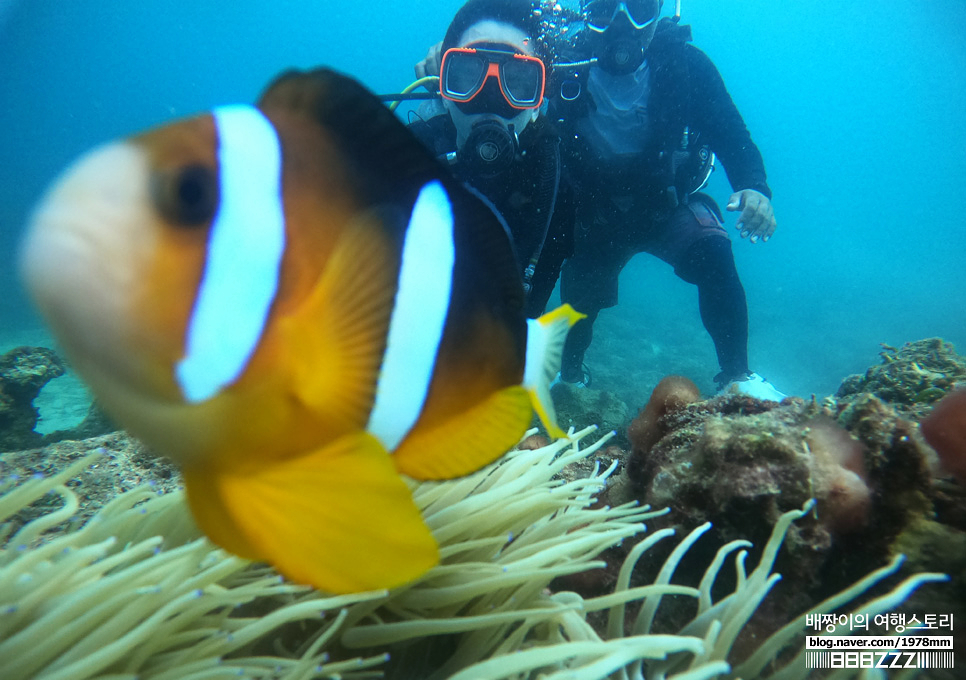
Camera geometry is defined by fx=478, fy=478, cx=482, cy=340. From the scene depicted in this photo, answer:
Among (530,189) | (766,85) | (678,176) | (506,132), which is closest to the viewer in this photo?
(506,132)

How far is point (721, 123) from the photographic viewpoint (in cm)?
540

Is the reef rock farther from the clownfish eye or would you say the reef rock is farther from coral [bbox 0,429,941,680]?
the clownfish eye

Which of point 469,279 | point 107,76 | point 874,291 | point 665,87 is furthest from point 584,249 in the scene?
point 107,76

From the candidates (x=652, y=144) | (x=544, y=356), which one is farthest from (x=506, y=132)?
(x=544, y=356)

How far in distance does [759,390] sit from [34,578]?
4956 millimetres

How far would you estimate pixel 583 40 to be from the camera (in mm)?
5625

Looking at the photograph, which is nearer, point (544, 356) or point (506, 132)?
point (544, 356)

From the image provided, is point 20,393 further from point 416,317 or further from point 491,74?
point 416,317

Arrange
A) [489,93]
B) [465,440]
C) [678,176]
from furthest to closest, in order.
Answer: [678,176] → [489,93] → [465,440]

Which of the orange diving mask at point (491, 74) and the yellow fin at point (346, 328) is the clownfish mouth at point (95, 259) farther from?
the orange diving mask at point (491, 74)

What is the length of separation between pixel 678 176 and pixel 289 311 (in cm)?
571

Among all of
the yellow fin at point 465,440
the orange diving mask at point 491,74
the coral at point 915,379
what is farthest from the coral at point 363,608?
the orange diving mask at point 491,74

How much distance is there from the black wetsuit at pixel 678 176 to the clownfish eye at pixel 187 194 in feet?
16.4

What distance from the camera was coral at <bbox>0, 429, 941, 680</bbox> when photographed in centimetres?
82
